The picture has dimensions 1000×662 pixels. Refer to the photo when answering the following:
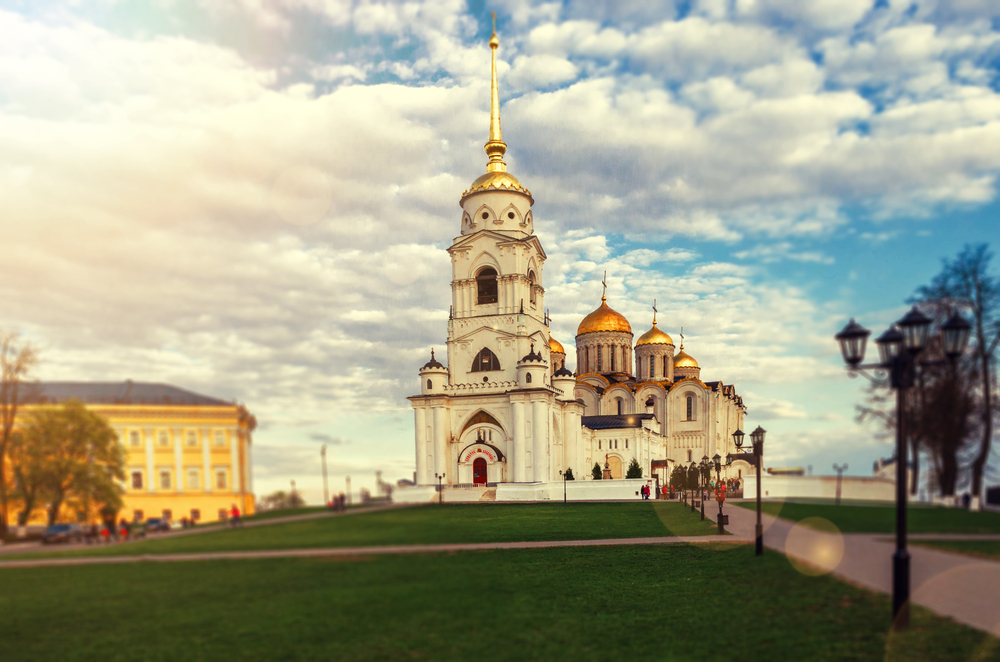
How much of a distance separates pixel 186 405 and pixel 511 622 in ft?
16.8

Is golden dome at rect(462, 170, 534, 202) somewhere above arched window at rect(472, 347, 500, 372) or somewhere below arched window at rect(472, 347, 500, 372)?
above

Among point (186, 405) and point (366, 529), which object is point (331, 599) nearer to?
point (366, 529)

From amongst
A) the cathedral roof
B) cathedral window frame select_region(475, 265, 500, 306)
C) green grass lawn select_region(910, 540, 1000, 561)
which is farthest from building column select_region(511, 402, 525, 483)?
green grass lawn select_region(910, 540, 1000, 561)

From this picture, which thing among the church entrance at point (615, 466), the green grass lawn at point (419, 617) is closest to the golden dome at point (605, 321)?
the church entrance at point (615, 466)

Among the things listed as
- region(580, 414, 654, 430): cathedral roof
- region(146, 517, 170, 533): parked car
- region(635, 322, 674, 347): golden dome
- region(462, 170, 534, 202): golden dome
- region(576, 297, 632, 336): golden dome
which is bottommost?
region(580, 414, 654, 430): cathedral roof

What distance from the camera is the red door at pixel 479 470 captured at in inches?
1644

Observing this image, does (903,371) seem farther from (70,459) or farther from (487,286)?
(487,286)

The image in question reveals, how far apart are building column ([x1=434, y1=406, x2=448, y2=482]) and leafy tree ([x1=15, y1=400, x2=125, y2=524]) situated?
35.2 m

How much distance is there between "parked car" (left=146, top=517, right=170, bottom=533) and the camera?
22.6 feet

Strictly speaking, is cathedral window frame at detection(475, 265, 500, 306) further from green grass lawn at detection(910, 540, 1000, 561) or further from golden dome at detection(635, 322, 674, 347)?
green grass lawn at detection(910, 540, 1000, 561)

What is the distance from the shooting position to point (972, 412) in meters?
8.82

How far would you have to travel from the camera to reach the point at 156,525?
22.7 feet

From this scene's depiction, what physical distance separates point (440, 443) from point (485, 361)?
6.30m

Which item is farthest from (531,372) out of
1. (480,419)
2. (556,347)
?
(556,347)
